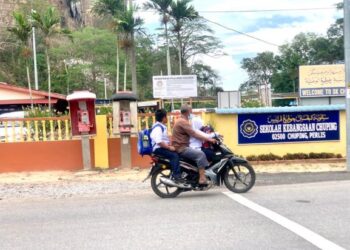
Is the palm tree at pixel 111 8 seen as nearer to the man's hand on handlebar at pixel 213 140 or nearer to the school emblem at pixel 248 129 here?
the school emblem at pixel 248 129

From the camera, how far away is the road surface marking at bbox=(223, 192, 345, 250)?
234 inches

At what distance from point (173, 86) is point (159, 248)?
1075cm

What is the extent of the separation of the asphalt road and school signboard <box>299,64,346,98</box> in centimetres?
2707

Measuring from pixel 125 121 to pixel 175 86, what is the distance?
3.04 metres

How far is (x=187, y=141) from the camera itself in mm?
9477

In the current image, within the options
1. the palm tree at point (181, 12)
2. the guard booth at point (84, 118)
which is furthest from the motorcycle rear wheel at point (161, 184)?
the palm tree at point (181, 12)

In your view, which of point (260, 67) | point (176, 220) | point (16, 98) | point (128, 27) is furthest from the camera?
point (260, 67)

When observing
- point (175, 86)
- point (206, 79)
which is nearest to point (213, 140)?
point (175, 86)

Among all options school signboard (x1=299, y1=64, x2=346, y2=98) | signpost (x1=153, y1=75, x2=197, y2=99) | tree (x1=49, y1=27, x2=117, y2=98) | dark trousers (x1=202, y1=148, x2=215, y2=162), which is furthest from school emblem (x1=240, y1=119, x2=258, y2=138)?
tree (x1=49, y1=27, x2=117, y2=98)

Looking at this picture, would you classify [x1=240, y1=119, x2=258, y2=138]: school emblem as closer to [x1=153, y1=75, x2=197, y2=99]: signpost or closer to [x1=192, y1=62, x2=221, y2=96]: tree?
[x1=153, y1=75, x2=197, y2=99]: signpost

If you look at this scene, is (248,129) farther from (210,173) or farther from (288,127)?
(210,173)

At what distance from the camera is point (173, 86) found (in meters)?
16.4

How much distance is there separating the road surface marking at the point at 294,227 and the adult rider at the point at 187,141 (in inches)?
33.0

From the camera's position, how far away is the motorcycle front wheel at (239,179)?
9.70 m
